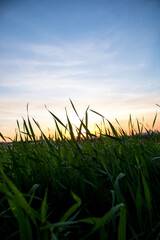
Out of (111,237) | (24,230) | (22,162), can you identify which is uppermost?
(22,162)

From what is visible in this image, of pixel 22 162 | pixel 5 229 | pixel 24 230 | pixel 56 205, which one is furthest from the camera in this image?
pixel 22 162

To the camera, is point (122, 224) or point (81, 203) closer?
point (122, 224)

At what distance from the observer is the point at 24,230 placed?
0.68 m

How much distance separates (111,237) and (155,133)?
1834 mm

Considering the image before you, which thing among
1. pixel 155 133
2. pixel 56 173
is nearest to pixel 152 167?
pixel 56 173

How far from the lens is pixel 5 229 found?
925 millimetres

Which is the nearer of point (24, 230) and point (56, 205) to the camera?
point (24, 230)

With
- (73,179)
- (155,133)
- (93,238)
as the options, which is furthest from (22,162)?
(155,133)

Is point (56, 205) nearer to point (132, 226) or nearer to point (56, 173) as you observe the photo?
point (56, 173)

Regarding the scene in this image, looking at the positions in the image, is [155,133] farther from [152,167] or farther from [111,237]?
[111,237]

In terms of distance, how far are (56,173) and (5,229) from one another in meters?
0.46

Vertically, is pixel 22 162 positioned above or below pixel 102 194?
above

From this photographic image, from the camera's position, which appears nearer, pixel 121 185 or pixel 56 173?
pixel 121 185

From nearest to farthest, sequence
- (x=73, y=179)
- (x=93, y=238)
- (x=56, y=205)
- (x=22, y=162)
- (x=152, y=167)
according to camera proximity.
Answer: (x=93, y=238) < (x=56, y=205) < (x=73, y=179) < (x=152, y=167) < (x=22, y=162)
